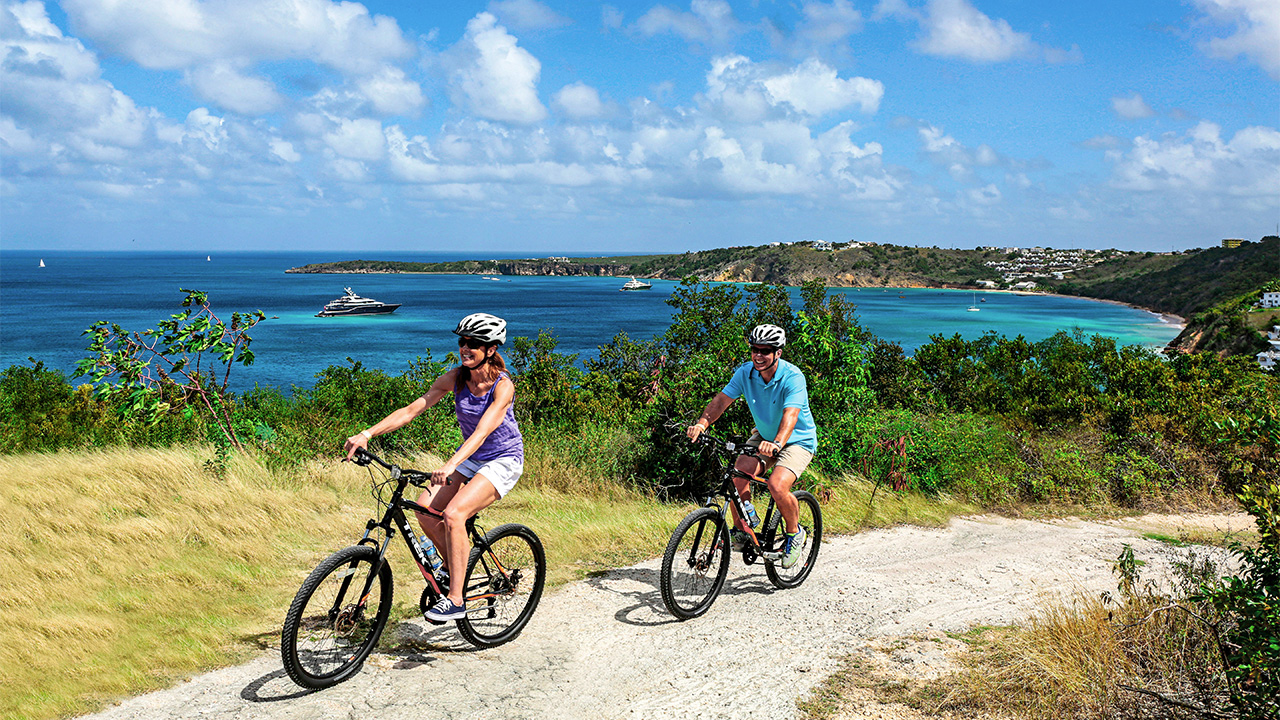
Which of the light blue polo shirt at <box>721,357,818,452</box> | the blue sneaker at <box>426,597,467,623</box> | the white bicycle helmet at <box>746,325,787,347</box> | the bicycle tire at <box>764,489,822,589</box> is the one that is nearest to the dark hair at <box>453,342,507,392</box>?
the blue sneaker at <box>426,597,467,623</box>

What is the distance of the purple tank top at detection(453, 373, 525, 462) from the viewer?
4.56 metres

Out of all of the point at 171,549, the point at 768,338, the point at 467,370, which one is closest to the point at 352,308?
the point at 171,549

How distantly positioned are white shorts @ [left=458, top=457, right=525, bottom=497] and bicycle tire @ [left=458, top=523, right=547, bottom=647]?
11.7 inches

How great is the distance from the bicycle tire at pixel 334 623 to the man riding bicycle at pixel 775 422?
2.27 meters

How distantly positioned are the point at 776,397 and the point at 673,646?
185 centimetres

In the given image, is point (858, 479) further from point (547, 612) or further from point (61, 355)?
point (61, 355)

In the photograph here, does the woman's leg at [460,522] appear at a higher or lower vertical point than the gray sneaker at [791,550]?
higher

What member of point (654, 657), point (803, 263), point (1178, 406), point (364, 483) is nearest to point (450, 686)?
point (654, 657)

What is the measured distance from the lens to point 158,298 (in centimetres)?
11319

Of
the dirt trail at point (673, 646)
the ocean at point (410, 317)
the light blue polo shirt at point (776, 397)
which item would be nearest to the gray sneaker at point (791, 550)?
the dirt trail at point (673, 646)

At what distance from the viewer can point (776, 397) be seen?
18.5ft

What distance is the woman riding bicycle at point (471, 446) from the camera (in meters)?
4.41

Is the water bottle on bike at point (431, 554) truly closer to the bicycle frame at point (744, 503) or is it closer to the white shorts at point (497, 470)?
the white shorts at point (497, 470)

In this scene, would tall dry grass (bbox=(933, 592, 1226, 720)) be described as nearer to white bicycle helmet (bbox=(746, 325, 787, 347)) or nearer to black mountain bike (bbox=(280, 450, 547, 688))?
white bicycle helmet (bbox=(746, 325, 787, 347))
